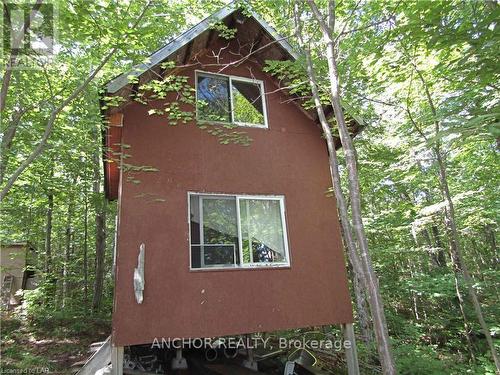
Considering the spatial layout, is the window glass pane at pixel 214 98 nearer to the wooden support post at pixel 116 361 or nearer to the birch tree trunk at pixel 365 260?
the birch tree trunk at pixel 365 260

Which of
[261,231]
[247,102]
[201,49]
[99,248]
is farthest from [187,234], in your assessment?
[99,248]

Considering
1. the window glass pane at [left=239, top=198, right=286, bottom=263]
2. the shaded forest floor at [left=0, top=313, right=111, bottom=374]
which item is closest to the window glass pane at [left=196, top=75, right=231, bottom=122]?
the window glass pane at [left=239, top=198, right=286, bottom=263]

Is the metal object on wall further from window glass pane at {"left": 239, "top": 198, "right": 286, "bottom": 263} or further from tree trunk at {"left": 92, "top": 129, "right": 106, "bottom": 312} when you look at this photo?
tree trunk at {"left": 92, "top": 129, "right": 106, "bottom": 312}

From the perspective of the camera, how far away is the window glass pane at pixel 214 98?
302 inches

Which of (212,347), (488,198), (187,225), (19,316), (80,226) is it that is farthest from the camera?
(80,226)

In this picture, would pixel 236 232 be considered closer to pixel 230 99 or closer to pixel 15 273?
pixel 230 99

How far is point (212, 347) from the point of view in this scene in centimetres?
864

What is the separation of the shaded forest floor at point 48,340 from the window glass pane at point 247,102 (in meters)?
7.09

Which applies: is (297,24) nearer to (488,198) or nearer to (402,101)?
(402,101)

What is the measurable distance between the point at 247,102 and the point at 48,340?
9.39 m

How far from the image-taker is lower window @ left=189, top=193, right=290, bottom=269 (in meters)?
6.70

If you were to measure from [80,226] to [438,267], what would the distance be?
17829 millimetres

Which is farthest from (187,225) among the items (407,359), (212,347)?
(407,359)

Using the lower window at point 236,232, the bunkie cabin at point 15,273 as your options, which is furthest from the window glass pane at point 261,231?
the bunkie cabin at point 15,273
